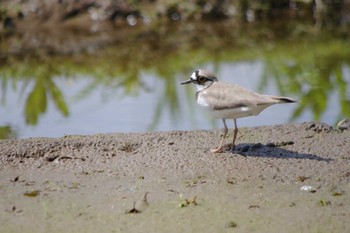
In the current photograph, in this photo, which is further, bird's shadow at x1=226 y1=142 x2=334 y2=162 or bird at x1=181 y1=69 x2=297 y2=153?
bird's shadow at x1=226 y1=142 x2=334 y2=162

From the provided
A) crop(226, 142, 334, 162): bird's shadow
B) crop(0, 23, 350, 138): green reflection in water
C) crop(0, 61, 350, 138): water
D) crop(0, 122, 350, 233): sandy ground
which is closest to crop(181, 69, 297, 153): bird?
crop(226, 142, 334, 162): bird's shadow

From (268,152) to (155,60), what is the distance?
16.6ft

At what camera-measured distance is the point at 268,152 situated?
22.8ft

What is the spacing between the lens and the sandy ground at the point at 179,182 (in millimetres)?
5410

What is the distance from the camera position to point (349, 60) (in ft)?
36.5

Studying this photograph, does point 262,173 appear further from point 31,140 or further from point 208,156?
point 31,140

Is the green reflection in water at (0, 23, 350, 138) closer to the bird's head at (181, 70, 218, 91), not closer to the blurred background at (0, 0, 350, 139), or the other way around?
the blurred background at (0, 0, 350, 139)

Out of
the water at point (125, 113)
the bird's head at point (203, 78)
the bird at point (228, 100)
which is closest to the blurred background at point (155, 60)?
the water at point (125, 113)

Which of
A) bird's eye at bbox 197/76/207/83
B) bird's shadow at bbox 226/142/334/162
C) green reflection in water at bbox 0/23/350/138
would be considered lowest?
bird's shadow at bbox 226/142/334/162

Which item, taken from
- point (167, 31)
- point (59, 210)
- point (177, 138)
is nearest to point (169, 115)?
point (177, 138)

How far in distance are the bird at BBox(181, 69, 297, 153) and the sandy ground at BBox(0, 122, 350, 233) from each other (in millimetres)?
363

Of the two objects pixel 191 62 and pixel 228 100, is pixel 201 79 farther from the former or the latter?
pixel 191 62

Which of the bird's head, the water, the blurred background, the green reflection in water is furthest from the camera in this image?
the green reflection in water

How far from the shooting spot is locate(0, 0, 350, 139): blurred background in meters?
8.95
